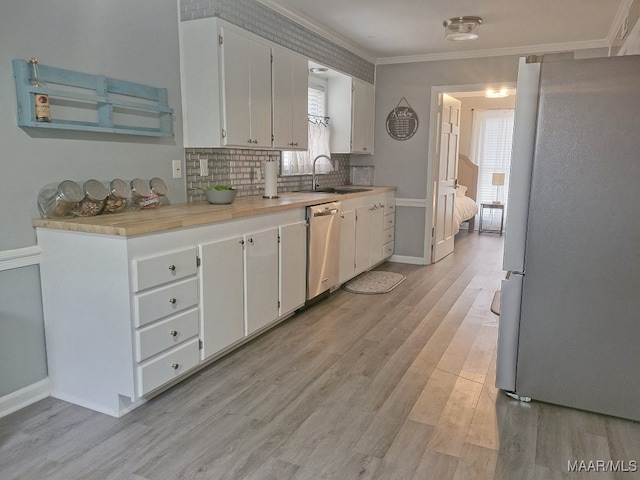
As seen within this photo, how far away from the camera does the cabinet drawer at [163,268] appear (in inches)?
88.0

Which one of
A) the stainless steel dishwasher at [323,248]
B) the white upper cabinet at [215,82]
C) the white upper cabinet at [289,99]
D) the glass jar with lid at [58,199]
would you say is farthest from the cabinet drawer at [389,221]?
the glass jar with lid at [58,199]

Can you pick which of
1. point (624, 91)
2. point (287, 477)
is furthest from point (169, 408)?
point (624, 91)

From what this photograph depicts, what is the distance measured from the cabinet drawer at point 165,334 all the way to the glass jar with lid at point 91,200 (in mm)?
707

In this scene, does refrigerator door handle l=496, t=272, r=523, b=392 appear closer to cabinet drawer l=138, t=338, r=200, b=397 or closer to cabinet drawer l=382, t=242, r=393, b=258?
cabinet drawer l=138, t=338, r=200, b=397

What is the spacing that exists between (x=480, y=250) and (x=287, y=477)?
5525 mm

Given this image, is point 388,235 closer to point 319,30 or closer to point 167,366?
point 319,30

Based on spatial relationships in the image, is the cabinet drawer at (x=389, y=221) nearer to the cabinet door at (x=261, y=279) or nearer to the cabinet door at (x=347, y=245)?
the cabinet door at (x=347, y=245)

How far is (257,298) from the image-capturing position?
3193 millimetres

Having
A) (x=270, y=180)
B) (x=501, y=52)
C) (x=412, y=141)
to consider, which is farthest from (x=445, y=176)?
(x=270, y=180)

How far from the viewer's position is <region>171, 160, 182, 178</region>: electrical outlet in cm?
321

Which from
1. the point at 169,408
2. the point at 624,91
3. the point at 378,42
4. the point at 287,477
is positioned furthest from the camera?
the point at 378,42

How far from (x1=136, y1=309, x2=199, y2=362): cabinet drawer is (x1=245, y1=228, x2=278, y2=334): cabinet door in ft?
1.71

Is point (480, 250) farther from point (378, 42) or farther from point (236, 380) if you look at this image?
point (236, 380)

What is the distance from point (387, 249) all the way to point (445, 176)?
120 cm
